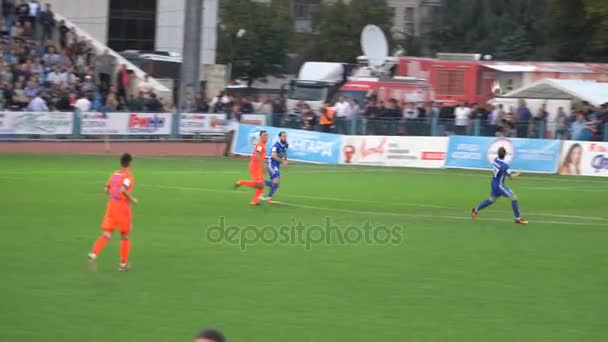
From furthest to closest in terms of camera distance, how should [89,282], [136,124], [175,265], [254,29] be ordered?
1. [254,29]
2. [136,124]
3. [175,265]
4. [89,282]

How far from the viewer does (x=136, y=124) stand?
3941cm

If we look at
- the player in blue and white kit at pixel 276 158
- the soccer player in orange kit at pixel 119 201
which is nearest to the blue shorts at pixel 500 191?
the player in blue and white kit at pixel 276 158

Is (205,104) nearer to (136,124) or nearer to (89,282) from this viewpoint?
(136,124)

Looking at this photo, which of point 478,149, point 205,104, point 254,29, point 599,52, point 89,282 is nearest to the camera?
point 89,282

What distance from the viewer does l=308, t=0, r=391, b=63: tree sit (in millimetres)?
78500

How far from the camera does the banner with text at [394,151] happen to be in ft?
123

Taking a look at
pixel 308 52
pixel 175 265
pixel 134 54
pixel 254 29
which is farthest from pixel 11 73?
pixel 308 52

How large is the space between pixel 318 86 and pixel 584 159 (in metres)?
16.9

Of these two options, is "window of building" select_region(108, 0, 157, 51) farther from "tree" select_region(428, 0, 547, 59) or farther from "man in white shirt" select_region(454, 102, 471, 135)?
"tree" select_region(428, 0, 547, 59)

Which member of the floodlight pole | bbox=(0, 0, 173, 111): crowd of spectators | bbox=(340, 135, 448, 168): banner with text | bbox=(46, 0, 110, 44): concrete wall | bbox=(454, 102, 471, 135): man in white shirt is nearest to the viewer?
bbox=(340, 135, 448, 168): banner with text

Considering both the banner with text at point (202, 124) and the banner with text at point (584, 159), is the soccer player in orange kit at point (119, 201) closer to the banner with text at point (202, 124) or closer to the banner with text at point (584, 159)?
the banner with text at point (584, 159)

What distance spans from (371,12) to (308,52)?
6502 mm

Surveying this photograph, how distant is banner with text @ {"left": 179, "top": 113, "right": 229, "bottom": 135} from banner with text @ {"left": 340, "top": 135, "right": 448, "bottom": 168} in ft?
18.2

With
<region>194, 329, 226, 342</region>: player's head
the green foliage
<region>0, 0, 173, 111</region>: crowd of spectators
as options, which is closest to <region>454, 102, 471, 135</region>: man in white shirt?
<region>0, 0, 173, 111</region>: crowd of spectators
